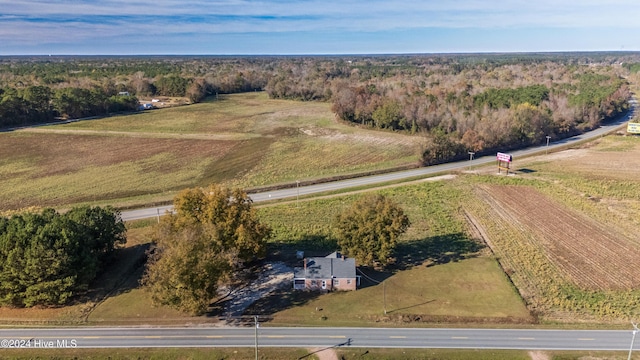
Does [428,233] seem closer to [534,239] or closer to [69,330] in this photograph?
[534,239]

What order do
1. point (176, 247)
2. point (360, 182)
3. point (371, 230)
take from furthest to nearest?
point (360, 182), point (371, 230), point (176, 247)

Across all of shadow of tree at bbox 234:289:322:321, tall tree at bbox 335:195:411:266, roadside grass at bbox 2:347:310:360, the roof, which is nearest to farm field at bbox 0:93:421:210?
tall tree at bbox 335:195:411:266

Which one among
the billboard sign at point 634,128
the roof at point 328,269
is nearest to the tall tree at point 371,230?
the roof at point 328,269

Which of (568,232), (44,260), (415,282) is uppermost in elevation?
(44,260)

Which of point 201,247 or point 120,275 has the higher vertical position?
point 201,247

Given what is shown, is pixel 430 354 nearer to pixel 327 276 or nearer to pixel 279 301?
pixel 327 276

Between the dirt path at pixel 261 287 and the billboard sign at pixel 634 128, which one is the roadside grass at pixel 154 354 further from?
the billboard sign at pixel 634 128

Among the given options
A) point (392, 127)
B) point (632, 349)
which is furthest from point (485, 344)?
point (392, 127)

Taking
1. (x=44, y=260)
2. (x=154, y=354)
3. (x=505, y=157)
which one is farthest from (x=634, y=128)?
(x=44, y=260)
